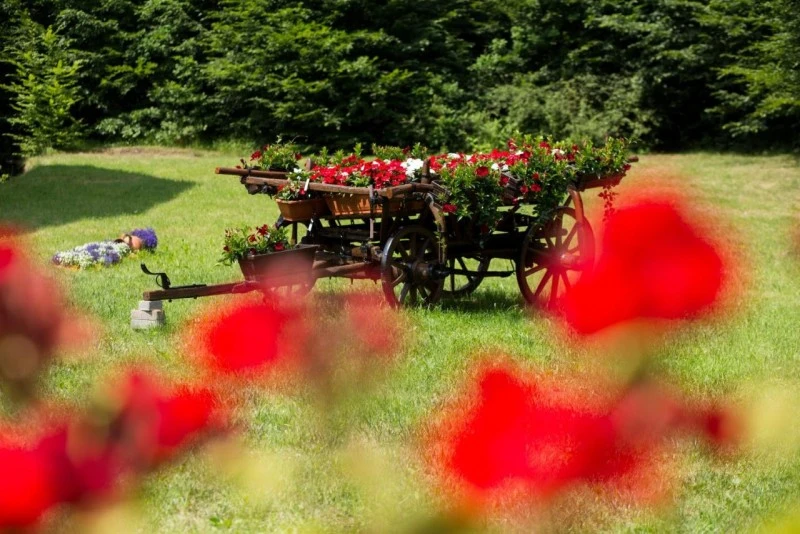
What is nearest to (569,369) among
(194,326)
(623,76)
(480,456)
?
(194,326)

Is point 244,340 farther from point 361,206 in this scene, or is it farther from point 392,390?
point 361,206

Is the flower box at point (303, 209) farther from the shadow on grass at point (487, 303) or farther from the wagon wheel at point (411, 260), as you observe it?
the shadow on grass at point (487, 303)

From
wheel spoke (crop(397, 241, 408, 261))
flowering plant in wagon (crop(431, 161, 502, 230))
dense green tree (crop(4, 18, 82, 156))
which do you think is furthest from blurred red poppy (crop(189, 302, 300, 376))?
dense green tree (crop(4, 18, 82, 156))

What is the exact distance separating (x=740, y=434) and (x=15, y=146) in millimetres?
21495

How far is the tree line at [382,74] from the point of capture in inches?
907

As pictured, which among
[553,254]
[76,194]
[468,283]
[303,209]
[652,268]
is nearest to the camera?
[652,268]

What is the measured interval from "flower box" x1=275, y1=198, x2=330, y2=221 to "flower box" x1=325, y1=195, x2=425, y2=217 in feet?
0.28

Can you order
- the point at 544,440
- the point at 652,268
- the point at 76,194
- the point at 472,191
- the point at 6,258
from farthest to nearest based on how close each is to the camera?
the point at 76,194, the point at 472,191, the point at 652,268, the point at 544,440, the point at 6,258

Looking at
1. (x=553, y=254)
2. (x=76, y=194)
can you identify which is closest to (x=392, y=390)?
(x=553, y=254)

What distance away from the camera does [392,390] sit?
5.01 meters

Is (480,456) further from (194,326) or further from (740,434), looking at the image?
(194,326)

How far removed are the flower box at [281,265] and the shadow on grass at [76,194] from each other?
23.2 ft

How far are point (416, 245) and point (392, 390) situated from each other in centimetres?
225

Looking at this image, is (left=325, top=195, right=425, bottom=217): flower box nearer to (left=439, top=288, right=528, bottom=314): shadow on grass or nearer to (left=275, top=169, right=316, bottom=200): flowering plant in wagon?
(left=275, top=169, right=316, bottom=200): flowering plant in wagon
